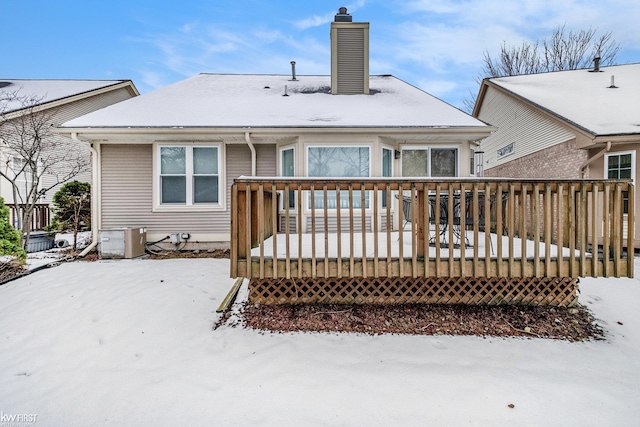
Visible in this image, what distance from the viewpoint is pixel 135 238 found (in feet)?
Answer: 22.0

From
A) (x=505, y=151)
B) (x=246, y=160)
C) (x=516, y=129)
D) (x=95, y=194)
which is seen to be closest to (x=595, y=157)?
(x=516, y=129)

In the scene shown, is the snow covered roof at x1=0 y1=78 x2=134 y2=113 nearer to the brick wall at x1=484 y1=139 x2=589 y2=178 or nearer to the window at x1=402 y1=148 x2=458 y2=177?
the window at x1=402 y1=148 x2=458 y2=177

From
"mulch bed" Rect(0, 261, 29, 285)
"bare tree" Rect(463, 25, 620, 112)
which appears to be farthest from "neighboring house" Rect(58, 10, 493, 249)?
"bare tree" Rect(463, 25, 620, 112)

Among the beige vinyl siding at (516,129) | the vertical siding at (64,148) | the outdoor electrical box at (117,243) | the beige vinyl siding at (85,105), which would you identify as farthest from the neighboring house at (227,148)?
the beige vinyl siding at (85,105)

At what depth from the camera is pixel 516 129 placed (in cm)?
1094

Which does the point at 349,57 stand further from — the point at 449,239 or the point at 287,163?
the point at 449,239

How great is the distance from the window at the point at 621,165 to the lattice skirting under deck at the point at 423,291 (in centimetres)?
580

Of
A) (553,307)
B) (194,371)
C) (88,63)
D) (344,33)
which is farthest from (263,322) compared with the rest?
(88,63)

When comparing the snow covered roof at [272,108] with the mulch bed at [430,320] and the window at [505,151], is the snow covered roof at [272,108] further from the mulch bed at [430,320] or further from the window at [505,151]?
the window at [505,151]

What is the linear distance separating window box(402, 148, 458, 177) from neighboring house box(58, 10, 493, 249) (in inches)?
0.9

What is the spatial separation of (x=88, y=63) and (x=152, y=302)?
2872 centimetres

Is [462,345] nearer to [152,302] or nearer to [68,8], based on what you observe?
[152,302]

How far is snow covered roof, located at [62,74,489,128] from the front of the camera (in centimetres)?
663

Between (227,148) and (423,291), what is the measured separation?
535 centimetres
